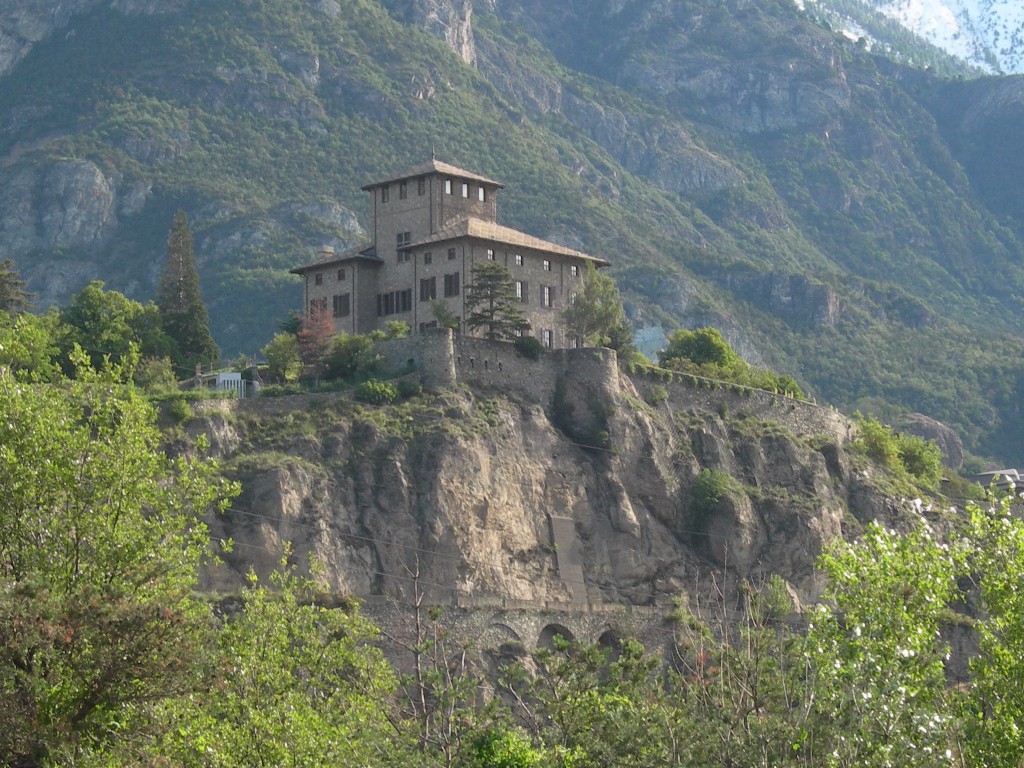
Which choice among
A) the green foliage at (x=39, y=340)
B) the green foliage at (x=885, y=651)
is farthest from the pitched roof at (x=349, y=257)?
the green foliage at (x=885, y=651)

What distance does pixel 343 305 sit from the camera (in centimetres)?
10831

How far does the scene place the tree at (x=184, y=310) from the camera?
10644cm

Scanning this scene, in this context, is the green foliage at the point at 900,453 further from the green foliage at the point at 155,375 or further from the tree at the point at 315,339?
the green foliage at the point at 155,375

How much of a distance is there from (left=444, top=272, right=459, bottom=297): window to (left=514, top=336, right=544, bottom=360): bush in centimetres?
460

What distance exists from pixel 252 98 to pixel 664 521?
342 feet

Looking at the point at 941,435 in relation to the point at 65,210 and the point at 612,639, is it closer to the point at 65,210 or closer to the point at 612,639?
the point at 65,210

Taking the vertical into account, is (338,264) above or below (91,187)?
below

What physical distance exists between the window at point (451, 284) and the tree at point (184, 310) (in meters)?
11.5

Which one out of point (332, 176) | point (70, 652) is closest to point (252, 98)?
point (332, 176)

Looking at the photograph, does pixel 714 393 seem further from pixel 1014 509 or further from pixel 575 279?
pixel 1014 509

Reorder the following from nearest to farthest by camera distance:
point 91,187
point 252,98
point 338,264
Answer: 1. point 338,264
2. point 91,187
3. point 252,98

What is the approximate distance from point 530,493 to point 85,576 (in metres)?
50.7

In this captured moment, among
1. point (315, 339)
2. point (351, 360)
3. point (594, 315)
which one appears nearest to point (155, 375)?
point (315, 339)

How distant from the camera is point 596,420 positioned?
102312mm
